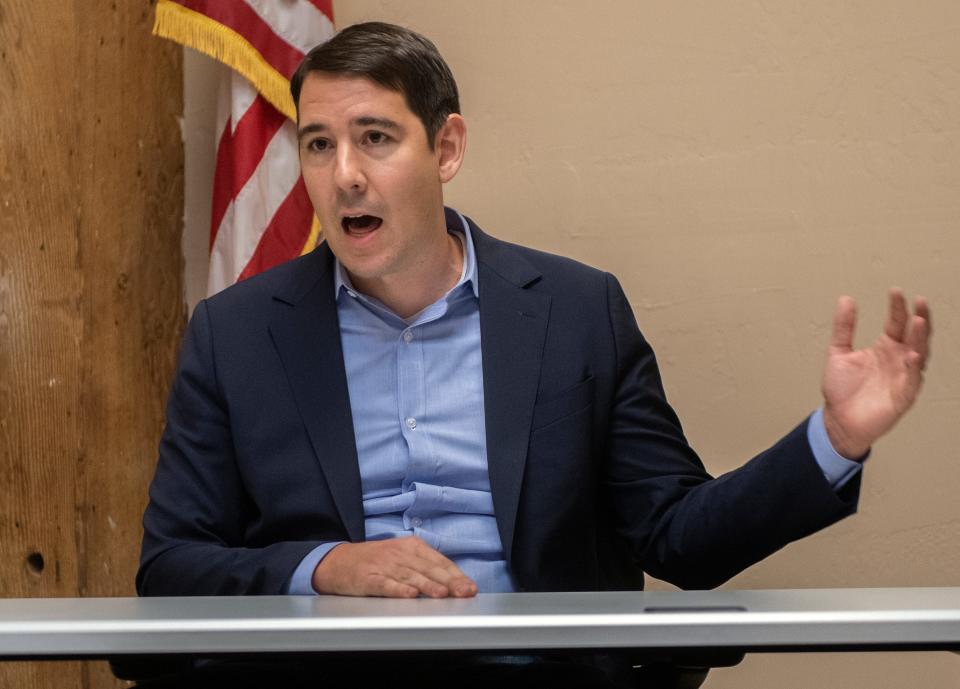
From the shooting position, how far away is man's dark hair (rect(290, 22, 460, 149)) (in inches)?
73.9

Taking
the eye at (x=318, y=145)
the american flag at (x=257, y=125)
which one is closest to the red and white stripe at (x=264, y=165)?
the american flag at (x=257, y=125)

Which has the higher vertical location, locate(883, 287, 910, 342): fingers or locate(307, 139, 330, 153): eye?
locate(307, 139, 330, 153): eye

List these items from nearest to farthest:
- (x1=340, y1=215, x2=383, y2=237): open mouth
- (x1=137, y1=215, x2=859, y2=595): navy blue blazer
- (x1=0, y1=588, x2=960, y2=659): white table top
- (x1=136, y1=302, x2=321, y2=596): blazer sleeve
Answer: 1. (x1=0, y1=588, x2=960, y2=659): white table top
2. (x1=136, y1=302, x2=321, y2=596): blazer sleeve
3. (x1=137, y1=215, x2=859, y2=595): navy blue blazer
4. (x1=340, y1=215, x2=383, y2=237): open mouth

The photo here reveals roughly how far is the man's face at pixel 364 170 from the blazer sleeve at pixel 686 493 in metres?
0.36

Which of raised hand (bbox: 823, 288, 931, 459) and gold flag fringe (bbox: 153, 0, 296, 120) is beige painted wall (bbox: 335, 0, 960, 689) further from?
raised hand (bbox: 823, 288, 931, 459)

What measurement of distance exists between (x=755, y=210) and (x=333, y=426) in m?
1.15

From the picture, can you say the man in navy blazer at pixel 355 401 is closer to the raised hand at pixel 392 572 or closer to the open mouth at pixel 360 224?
the open mouth at pixel 360 224

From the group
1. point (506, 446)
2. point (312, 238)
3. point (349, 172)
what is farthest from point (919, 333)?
point (312, 238)

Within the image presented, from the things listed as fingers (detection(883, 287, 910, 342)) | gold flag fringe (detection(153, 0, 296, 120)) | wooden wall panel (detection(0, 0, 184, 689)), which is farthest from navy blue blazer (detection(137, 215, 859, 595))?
gold flag fringe (detection(153, 0, 296, 120))

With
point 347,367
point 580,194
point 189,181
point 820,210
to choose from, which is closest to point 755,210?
point 820,210

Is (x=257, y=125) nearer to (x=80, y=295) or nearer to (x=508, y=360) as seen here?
(x=80, y=295)

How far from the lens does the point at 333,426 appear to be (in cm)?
183

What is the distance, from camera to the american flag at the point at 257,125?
256cm

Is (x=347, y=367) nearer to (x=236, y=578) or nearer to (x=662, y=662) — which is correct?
(x=236, y=578)
